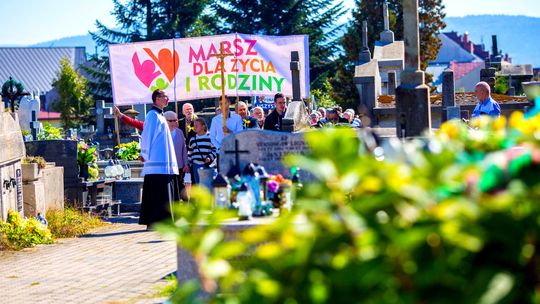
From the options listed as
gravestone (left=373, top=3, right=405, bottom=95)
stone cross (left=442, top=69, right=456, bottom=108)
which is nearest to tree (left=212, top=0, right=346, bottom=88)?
gravestone (left=373, top=3, right=405, bottom=95)

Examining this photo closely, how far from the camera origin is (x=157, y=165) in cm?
1565

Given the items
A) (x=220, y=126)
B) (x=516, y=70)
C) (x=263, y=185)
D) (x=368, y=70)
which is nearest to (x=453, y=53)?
(x=516, y=70)

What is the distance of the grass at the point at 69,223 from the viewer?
16.3 metres

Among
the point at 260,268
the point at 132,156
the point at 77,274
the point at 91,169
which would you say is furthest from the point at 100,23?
the point at 260,268

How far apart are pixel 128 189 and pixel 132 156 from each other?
4578mm

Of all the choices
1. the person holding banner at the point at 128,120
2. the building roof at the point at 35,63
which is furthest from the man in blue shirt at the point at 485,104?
the building roof at the point at 35,63

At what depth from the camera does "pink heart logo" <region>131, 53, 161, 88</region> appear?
21.3 metres

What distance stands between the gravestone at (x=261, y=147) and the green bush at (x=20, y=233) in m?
4.01

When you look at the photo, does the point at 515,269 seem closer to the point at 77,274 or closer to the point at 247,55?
the point at 77,274

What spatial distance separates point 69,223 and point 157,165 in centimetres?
194

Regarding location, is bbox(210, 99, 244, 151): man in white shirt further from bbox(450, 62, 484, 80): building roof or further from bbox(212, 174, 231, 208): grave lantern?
bbox(450, 62, 484, 80): building roof

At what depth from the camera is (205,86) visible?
21500 mm

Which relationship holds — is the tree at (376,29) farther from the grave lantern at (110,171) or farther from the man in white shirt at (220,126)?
the man in white shirt at (220,126)

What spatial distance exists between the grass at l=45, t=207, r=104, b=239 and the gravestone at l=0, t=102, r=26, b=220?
64 centimetres
